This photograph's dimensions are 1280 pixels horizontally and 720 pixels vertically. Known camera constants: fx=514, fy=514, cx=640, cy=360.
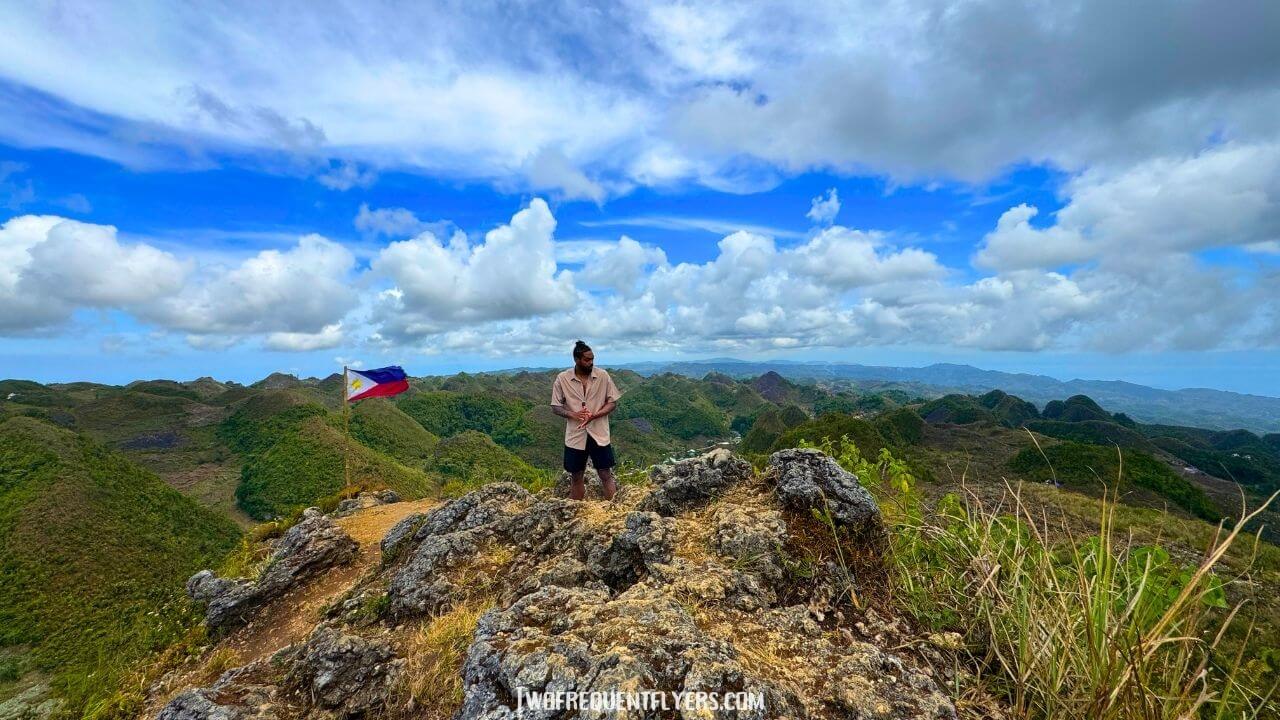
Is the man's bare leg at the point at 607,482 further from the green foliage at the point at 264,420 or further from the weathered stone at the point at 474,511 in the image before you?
the green foliage at the point at 264,420

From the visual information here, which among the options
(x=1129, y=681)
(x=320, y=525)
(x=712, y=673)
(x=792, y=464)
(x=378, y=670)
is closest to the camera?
(x=1129, y=681)

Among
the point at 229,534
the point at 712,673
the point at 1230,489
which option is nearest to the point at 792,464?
the point at 712,673

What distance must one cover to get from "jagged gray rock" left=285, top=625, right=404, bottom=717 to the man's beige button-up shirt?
3912 millimetres

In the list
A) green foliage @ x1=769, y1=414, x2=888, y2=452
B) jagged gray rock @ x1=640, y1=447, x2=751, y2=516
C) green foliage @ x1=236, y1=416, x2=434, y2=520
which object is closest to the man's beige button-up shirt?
jagged gray rock @ x1=640, y1=447, x2=751, y2=516

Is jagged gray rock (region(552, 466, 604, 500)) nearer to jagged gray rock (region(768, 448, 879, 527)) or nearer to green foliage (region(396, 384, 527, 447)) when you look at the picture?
jagged gray rock (region(768, 448, 879, 527))

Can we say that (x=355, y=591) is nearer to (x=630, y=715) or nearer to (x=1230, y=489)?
(x=630, y=715)

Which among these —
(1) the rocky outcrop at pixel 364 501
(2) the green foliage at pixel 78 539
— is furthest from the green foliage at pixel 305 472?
(1) the rocky outcrop at pixel 364 501

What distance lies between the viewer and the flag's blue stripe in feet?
50.0

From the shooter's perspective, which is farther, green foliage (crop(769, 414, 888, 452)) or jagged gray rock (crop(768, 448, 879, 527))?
green foliage (crop(769, 414, 888, 452))

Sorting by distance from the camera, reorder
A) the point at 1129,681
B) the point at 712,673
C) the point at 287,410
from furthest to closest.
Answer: the point at 287,410 < the point at 712,673 < the point at 1129,681

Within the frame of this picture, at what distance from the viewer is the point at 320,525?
957 centimetres

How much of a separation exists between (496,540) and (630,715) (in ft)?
15.6

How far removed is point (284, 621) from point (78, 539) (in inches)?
2448

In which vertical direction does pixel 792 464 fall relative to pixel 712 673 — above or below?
above
